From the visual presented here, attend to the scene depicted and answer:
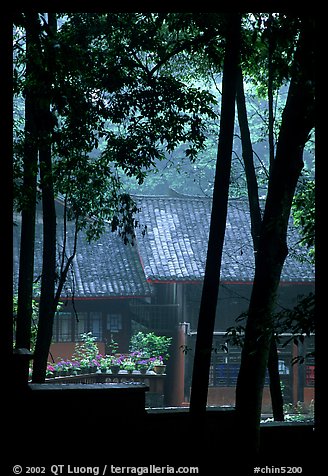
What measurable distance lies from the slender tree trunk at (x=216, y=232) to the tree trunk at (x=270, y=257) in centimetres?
69

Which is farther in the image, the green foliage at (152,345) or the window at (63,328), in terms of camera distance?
the window at (63,328)

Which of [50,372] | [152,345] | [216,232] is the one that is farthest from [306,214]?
[152,345]

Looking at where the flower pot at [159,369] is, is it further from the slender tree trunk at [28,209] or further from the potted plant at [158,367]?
the slender tree trunk at [28,209]

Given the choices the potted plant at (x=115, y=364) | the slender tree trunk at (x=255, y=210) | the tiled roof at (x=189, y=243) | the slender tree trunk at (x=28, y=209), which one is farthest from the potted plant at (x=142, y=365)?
the slender tree trunk at (x=28, y=209)

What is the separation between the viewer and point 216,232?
571cm

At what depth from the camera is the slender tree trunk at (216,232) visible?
5.49 metres

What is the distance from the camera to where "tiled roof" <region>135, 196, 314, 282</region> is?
19.2m

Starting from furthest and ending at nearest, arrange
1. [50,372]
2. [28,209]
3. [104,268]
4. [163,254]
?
[104,268] < [163,254] < [50,372] < [28,209]

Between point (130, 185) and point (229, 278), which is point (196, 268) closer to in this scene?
point (229, 278)

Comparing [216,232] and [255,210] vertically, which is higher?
[255,210]

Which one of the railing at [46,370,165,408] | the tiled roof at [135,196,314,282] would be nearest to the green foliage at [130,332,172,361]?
the railing at [46,370,165,408]

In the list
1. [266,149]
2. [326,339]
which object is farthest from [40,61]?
[266,149]
